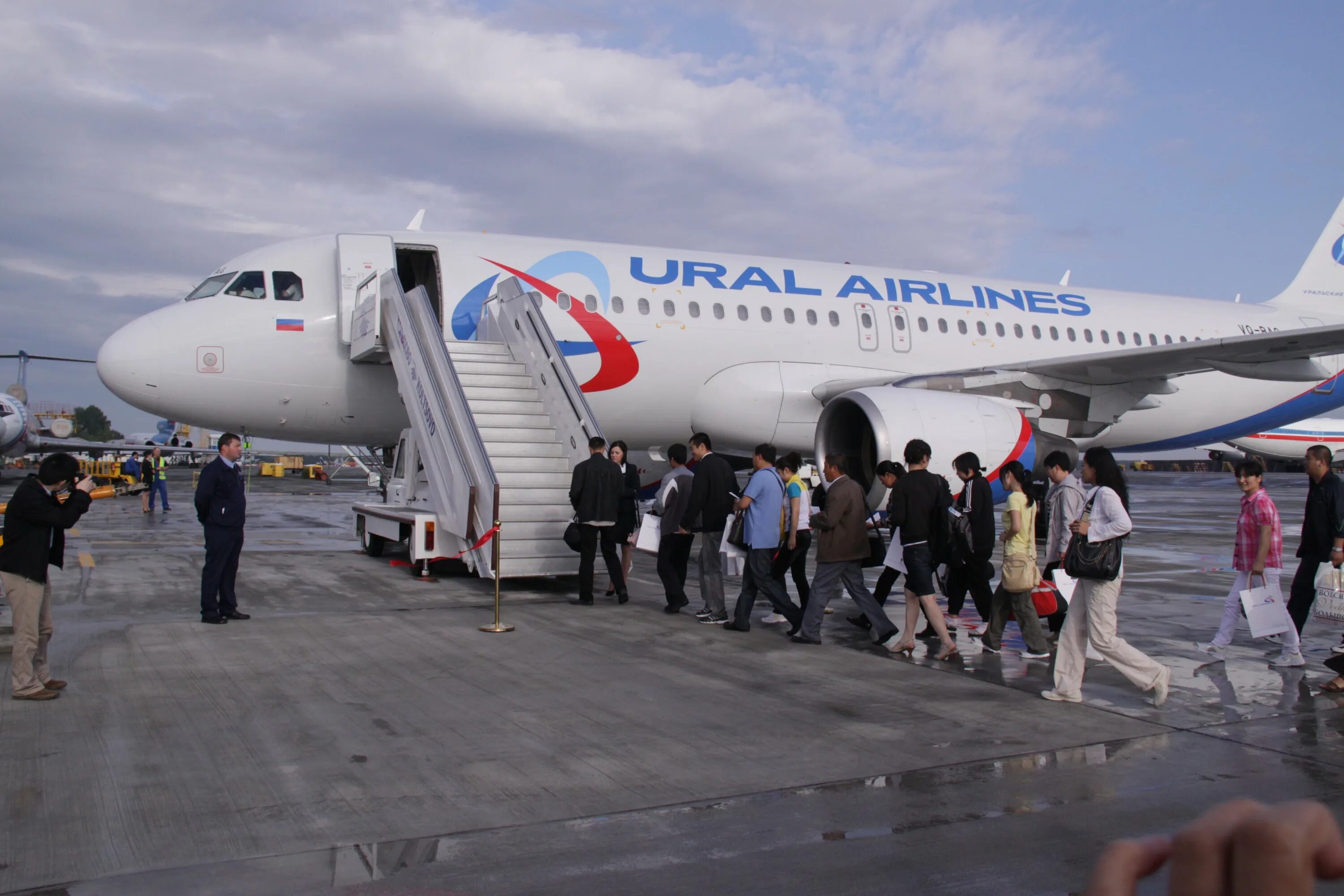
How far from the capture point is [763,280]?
46.5 feet

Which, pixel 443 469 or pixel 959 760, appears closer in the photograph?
pixel 959 760

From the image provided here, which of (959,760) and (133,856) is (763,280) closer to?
(959,760)

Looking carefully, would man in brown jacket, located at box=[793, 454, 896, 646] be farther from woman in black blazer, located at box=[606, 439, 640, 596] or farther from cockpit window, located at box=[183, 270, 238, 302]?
cockpit window, located at box=[183, 270, 238, 302]

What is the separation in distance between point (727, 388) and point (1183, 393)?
26.7 ft

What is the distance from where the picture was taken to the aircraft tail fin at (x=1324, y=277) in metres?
18.9

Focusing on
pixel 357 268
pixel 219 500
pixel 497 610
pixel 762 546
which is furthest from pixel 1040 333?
pixel 219 500

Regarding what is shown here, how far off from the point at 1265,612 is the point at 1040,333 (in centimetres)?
933

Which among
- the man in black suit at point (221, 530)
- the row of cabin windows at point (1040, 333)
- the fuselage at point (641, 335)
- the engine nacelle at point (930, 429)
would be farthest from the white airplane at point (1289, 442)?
the man in black suit at point (221, 530)

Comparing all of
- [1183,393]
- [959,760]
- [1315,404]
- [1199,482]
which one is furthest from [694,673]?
[1199,482]

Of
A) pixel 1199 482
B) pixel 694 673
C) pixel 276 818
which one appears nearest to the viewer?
pixel 276 818

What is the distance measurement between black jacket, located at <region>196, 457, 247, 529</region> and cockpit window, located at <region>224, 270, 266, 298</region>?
179 inches

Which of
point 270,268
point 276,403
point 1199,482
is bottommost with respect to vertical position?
point 1199,482

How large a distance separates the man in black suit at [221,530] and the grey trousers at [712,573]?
144 inches

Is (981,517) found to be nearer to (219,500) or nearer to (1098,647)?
(1098,647)
